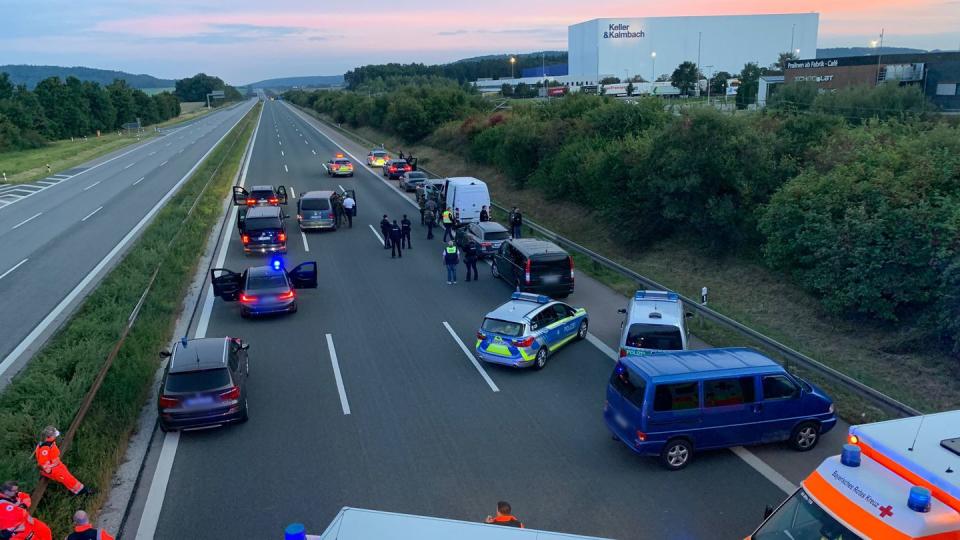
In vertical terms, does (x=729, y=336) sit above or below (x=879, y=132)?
below

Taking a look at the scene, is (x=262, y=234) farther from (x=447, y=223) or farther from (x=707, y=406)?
(x=707, y=406)

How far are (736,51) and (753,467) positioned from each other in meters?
164

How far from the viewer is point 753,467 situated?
1045 cm

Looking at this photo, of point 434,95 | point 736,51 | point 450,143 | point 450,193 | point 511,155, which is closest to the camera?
point 450,193

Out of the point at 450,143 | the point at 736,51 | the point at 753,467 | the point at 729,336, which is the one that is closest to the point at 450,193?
the point at 729,336

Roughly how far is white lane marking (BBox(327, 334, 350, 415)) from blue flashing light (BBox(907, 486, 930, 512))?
9.36 metres

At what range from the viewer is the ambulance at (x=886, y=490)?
18.0ft

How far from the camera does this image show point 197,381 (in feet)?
37.9

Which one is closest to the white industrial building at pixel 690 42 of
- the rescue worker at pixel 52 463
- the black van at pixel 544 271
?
the black van at pixel 544 271

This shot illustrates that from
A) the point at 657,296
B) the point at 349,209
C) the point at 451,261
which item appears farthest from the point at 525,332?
the point at 349,209

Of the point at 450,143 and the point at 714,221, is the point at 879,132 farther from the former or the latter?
the point at 450,143

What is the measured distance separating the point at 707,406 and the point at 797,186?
36.6 feet

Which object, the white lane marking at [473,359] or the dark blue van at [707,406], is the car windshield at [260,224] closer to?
the white lane marking at [473,359]

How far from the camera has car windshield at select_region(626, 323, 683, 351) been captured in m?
13.3
